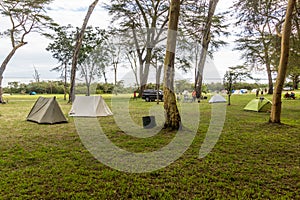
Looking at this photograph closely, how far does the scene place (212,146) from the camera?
4.34 m

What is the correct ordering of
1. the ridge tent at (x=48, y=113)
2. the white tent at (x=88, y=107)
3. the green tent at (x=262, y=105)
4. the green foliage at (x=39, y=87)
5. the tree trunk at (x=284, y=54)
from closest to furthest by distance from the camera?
1. the tree trunk at (x=284, y=54)
2. the ridge tent at (x=48, y=113)
3. the white tent at (x=88, y=107)
4. the green tent at (x=262, y=105)
5. the green foliage at (x=39, y=87)

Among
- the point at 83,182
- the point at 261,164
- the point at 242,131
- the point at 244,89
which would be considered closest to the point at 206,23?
the point at 242,131

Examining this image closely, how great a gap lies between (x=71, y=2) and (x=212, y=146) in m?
14.3

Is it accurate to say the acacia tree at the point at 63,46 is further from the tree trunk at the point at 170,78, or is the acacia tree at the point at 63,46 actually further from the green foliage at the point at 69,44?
the tree trunk at the point at 170,78

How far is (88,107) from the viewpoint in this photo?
8727mm

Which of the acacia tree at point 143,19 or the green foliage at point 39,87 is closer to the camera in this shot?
the acacia tree at point 143,19

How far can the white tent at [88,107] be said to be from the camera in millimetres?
8633

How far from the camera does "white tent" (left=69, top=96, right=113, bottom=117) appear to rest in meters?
8.63

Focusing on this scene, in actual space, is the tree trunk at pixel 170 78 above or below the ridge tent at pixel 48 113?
above

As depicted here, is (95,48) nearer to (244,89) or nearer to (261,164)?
(261,164)

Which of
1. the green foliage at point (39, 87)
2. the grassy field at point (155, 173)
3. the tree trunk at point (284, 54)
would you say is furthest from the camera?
the green foliage at point (39, 87)

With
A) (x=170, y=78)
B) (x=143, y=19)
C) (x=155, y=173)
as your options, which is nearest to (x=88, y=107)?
(x=170, y=78)

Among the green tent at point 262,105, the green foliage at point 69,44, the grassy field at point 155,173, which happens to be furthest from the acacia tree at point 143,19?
the grassy field at point 155,173

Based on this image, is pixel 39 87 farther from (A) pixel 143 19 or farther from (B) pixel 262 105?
(B) pixel 262 105
